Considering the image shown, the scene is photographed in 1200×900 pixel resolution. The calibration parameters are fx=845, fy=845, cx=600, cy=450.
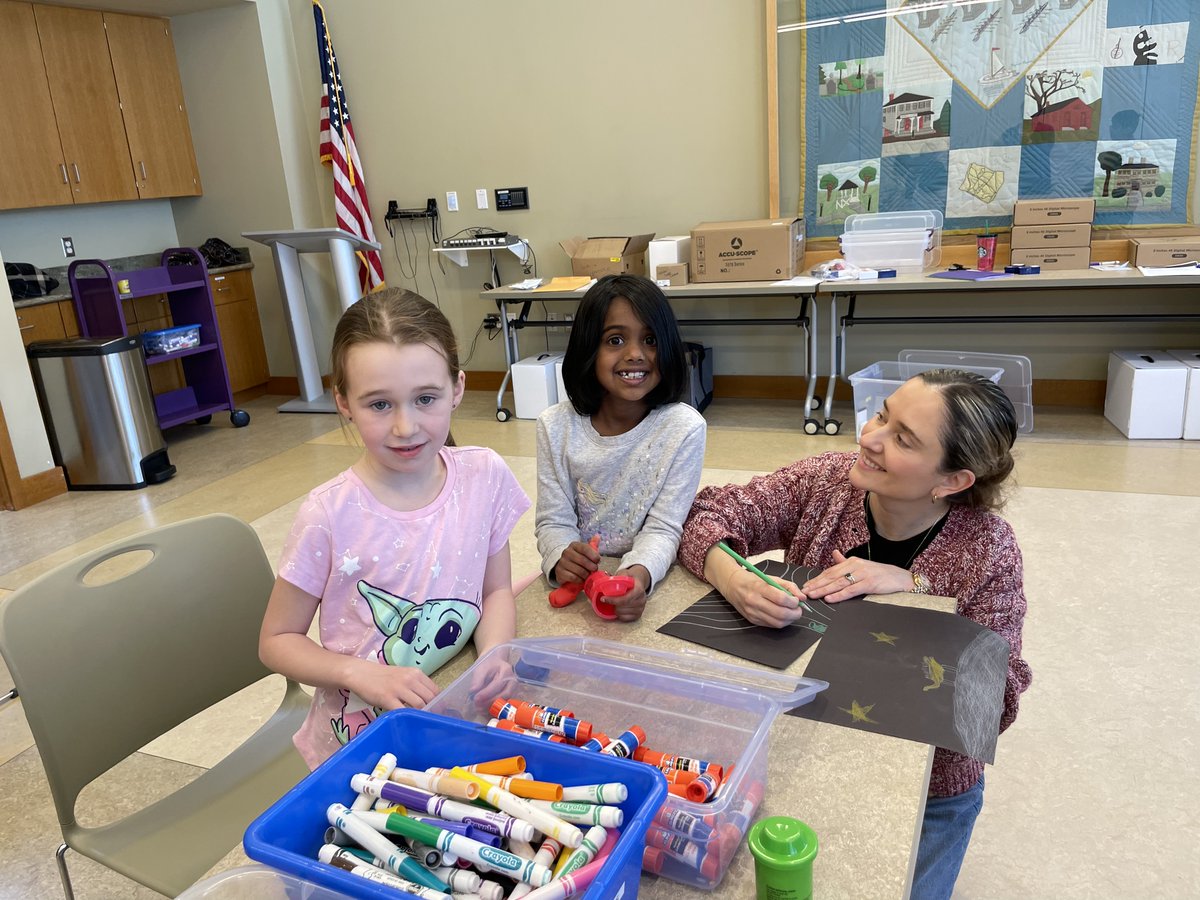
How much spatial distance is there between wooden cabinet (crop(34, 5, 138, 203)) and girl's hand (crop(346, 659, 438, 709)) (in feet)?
16.1

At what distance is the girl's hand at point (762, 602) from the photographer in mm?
1010

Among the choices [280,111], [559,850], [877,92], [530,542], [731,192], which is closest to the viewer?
[559,850]

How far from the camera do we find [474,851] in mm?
582

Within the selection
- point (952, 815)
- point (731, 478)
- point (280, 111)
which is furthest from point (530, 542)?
point (280, 111)

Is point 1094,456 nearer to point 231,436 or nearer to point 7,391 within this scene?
point 231,436

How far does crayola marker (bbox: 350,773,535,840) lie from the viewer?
Result: 0.60 meters

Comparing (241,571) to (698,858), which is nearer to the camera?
(698,858)

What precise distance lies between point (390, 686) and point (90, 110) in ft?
16.9

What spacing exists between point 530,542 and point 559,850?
2.45 m

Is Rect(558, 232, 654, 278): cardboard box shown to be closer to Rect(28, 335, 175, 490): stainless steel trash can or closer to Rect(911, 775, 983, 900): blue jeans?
Rect(28, 335, 175, 490): stainless steel trash can

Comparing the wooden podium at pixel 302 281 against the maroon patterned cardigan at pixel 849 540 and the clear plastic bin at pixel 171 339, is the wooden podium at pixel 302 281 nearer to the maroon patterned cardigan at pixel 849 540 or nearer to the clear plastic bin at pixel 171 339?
the clear plastic bin at pixel 171 339

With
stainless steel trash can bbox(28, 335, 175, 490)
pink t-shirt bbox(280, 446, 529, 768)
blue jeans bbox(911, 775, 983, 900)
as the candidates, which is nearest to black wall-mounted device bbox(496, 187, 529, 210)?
stainless steel trash can bbox(28, 335, 175, 490)

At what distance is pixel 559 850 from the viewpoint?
591mm

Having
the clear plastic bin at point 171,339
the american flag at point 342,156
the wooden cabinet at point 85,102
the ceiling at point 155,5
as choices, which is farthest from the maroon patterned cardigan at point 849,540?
the ceiling at point 155,5
